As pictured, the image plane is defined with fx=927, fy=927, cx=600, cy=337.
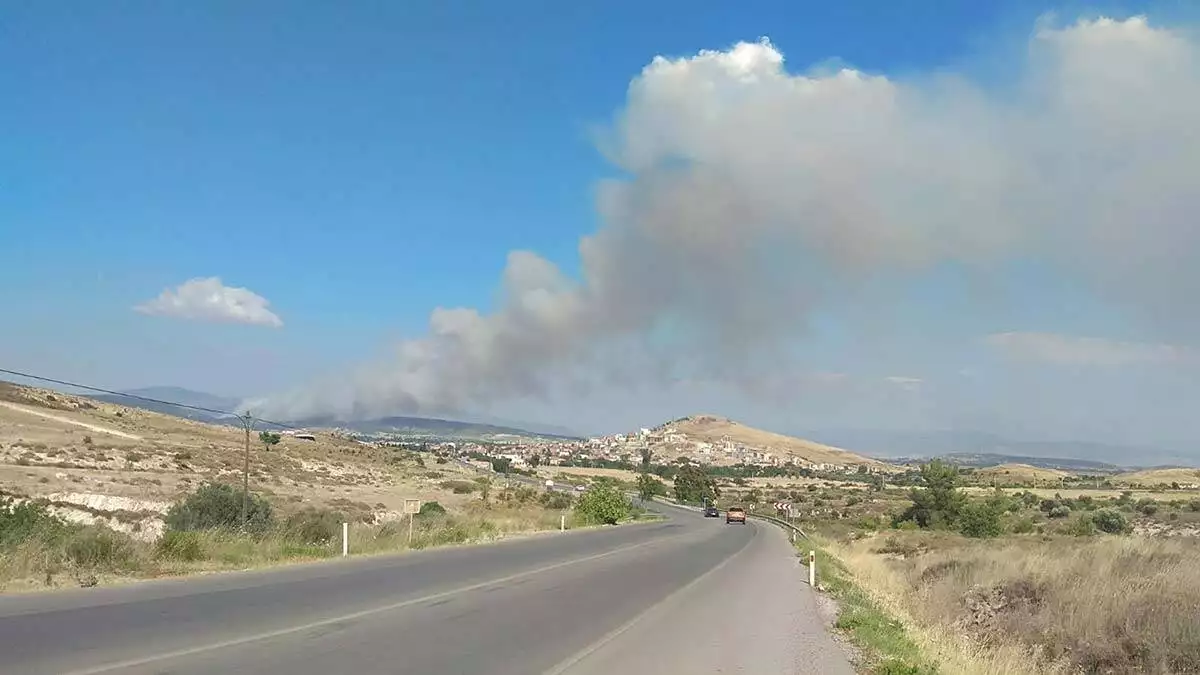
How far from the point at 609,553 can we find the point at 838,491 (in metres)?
112

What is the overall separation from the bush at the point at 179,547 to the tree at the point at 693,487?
110 metres

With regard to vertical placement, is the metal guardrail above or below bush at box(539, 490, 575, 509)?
below

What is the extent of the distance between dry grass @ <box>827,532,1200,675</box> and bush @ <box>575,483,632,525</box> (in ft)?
109

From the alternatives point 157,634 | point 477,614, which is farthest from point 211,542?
point 157,634

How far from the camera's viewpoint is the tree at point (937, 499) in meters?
73.5

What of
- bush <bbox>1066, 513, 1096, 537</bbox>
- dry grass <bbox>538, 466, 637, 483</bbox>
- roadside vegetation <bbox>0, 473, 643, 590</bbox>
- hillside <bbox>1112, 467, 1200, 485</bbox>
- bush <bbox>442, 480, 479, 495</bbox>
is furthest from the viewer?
dry grass <bbox>538, 466, 637, 483</bbox>

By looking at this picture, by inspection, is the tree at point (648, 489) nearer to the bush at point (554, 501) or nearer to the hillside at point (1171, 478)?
the bush at point (554, 501)

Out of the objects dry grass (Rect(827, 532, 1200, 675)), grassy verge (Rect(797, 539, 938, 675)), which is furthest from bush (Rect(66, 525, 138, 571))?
dry grass (Rect(827, 532, 1200, 675))

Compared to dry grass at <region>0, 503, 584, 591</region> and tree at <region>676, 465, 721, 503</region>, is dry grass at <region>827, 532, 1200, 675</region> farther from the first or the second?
tree at <region>676, 465, 721, 503</region>

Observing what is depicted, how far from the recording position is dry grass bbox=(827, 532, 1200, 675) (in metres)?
15.4

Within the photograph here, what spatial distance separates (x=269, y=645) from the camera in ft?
35.3

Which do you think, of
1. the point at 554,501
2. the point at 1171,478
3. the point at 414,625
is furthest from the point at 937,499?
the point at 1171,478

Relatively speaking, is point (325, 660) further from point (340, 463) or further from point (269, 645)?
point (340, 463)

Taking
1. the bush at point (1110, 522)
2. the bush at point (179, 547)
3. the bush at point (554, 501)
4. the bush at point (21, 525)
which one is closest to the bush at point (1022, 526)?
the bush at point (1110, 522)
